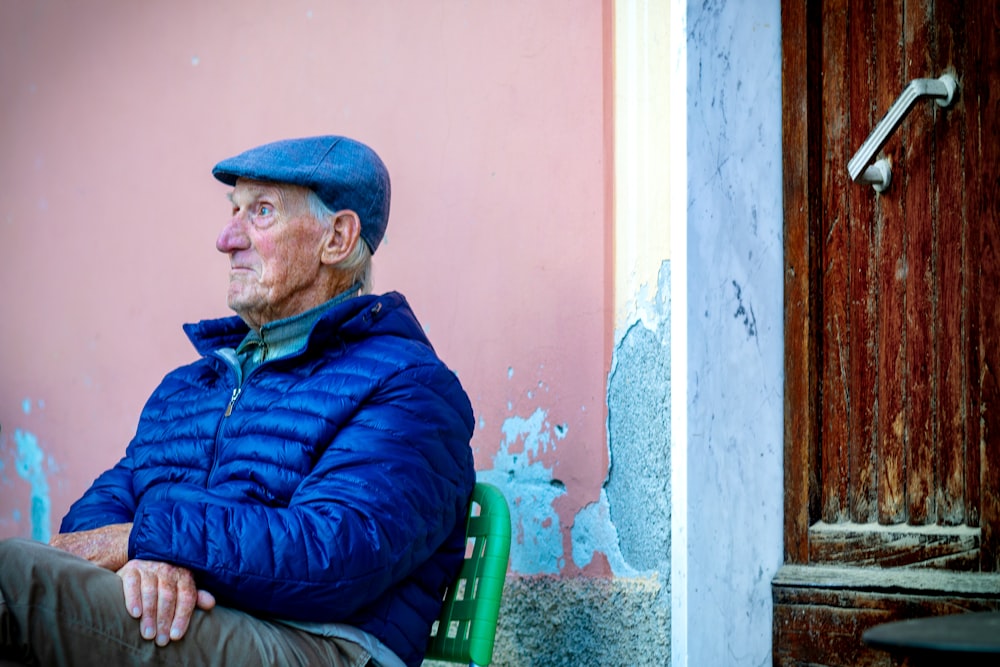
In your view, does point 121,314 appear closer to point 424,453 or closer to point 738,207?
point 424,453

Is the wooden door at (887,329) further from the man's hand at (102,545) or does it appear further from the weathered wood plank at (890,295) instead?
the man's hand at (102,545)

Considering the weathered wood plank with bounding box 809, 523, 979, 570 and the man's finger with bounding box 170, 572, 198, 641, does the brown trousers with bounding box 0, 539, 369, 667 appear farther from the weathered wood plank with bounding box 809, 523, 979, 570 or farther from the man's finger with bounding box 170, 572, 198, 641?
the weathered wood plank with bounding box 809, 523, 979, 570

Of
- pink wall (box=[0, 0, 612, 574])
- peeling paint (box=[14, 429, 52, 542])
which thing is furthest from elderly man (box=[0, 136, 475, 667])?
peeling paint (box=[14, 429, 52, 542])

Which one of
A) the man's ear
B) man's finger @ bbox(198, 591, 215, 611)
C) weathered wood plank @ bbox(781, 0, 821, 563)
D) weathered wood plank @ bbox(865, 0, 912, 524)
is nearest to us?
man's finger @ bbox(198, 591, 215, 611)

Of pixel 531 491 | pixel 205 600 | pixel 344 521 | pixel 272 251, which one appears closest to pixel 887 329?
pixel 531 491

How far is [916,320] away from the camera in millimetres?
2488

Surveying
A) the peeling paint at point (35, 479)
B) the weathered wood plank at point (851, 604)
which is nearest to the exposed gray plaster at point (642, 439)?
the weathered wood plank at point (851, 604)

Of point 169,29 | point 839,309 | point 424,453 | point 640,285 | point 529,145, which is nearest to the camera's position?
point 424,453

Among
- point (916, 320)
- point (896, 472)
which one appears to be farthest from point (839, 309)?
point (896, 472)

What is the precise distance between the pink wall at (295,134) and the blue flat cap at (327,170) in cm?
45

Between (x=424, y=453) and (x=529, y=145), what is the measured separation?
1.03m

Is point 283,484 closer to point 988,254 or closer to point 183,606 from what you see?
point 183,606

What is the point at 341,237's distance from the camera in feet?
9.10

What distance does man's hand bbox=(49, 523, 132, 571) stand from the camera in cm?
223
